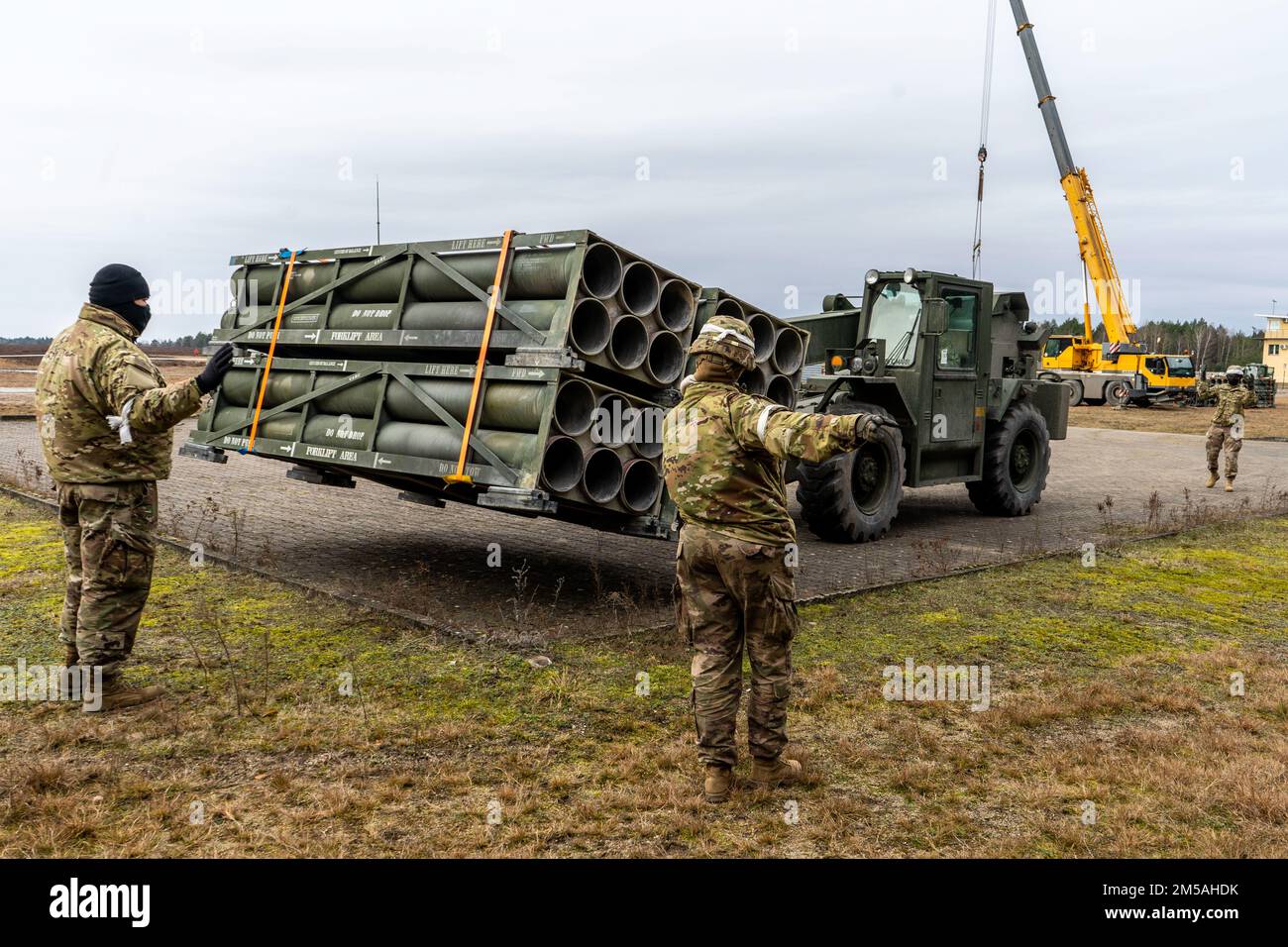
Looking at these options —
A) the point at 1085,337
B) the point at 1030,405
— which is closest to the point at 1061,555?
the point at 1030,405

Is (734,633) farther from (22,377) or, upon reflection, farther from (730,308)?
(22,377)

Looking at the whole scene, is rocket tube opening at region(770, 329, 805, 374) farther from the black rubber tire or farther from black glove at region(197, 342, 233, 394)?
the black rubber tire

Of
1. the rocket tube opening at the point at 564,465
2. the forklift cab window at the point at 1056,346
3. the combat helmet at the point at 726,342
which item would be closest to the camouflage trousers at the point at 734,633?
the combat helmet at the point at 726,342

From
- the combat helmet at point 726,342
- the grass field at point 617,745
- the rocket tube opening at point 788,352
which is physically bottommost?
the grass field at point 617,745

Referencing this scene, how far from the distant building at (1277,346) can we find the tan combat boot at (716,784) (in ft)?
303

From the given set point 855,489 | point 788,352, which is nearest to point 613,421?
point 788,352

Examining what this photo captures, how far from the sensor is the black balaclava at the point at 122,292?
227 inches

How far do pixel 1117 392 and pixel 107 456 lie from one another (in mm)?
37918

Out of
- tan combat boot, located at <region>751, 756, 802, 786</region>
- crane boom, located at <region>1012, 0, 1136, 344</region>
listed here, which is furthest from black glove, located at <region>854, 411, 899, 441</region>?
crane boom, located at <region>1012, 0, 1136, 344</region>

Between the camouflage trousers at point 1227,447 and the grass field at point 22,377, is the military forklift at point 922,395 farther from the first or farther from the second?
the grass field at point 22,377

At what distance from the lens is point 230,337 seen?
941 cm

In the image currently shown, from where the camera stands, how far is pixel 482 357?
7270 mm

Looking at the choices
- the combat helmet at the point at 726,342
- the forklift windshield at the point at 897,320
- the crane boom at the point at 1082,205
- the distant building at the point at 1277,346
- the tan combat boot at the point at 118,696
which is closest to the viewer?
the combat helmet at the point at 726,342
